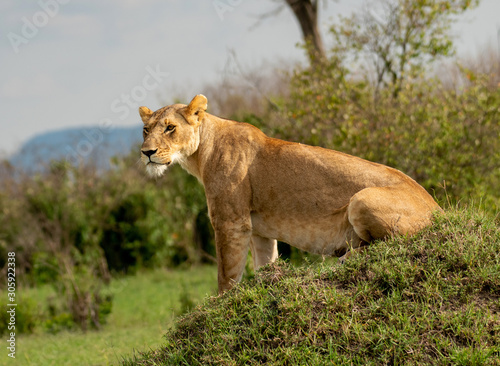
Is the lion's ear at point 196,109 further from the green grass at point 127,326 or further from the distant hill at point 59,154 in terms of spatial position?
the distant hill at point 59,154

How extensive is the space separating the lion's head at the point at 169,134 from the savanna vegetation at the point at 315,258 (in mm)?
1475

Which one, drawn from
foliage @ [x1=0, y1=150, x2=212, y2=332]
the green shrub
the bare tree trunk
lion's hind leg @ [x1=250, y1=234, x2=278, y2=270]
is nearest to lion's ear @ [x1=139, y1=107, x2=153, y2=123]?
lion's hind leg @ [x1=250, y1=234, x2=278, y2=270]

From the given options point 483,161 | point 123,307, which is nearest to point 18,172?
point 123,307

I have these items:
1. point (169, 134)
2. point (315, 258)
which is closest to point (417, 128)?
point (315, 258)

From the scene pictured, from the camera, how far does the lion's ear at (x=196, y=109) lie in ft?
21.6

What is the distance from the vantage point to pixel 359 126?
424 inches

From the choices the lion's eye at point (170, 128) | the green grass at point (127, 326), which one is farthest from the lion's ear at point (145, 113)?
the green grass at point (127, 326)

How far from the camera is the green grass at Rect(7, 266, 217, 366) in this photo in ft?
26.7

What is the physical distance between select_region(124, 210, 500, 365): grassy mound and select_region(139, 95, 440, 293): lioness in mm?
297

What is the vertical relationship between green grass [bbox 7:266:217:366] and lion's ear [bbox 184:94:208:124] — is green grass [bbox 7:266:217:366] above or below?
below

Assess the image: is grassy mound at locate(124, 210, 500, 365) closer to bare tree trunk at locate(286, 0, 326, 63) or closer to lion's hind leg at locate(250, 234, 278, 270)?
lion's hind leg at locate(250, 234, 278, 270)

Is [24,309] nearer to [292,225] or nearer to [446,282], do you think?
[292,225]

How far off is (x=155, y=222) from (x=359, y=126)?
24.5 feet

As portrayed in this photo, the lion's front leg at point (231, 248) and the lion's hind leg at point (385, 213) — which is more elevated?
the lion's hind leg at point (385, 213)
